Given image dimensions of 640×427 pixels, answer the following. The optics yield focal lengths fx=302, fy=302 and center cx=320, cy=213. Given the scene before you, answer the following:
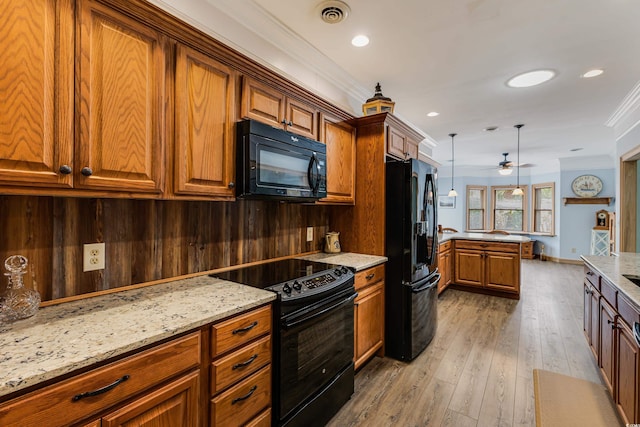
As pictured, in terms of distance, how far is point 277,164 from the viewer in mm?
1930

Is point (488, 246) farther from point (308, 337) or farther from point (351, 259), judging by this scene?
point (308, 337)

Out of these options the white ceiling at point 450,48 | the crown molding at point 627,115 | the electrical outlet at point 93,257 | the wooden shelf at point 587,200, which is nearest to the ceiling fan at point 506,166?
the wooden shelf at point 587,200

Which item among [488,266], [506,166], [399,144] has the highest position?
[506,166]

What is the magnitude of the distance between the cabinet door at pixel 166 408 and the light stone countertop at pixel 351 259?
134 cm

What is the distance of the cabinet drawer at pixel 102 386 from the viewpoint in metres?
0.82

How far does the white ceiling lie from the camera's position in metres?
2.01

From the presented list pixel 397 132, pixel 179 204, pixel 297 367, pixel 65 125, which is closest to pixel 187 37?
pixel 65 125

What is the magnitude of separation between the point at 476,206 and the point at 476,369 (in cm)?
779

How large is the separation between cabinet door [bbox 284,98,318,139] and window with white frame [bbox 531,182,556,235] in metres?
8.50

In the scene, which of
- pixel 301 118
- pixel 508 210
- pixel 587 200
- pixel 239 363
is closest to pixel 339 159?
pixel 301 118

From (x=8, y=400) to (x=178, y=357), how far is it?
466 mm

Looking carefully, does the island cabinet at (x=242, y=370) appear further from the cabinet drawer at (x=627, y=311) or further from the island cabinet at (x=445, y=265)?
the island cabinet at (x=445, y=265)

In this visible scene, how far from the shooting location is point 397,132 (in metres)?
2.98

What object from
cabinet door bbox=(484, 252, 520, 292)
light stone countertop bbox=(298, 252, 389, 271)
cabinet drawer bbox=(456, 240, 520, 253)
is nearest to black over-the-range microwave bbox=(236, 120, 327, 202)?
light stone countertop bbox=(298, 252, 389, 271)
